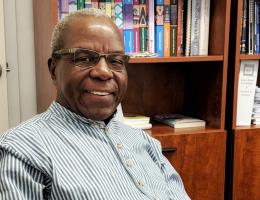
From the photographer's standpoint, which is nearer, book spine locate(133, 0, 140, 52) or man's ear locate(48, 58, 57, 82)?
man's ear locate(48, 58, 57, 82)

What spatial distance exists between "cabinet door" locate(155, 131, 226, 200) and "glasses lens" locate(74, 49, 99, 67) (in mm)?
672

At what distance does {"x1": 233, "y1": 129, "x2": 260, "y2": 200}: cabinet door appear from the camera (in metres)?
1.73

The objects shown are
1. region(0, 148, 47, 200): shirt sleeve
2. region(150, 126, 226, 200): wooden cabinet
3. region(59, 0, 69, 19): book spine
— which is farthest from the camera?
region(150, 126, 226, 200): wooden cabinet

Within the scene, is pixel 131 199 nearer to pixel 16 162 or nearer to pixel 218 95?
pixel 16 162

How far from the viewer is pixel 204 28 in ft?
5.73

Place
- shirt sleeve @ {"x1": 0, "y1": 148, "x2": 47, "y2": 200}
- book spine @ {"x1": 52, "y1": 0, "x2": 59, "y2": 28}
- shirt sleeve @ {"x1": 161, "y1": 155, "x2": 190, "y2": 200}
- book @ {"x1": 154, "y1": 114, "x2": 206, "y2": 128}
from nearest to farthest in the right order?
shirt sleeve @ {"x1": 0, "y1": 148, "x2": 47, "y2": 200} → shirt sleeve @ {"x1": 161, "y1": 155, "x2": 190, "y2": 200} → book spine @ {"x1": 52, "y1": 0, "x2": 59, "y2": 28} → book @ {"x1": 154, "y1": 114, "x2": 206, "y2": 128}

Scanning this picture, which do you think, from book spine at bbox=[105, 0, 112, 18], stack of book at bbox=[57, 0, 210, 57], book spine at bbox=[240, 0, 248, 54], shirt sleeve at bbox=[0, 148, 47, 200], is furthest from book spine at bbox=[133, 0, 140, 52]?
shirt sleeve at bbox=[0, 148, 47, 200]

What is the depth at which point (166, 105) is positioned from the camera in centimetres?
203

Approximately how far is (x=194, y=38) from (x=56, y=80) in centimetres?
82

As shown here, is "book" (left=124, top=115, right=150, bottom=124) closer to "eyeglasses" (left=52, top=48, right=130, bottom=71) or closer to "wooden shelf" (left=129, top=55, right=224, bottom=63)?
"wooden shelf" (left=129, top=55, right=224, bottom=63)

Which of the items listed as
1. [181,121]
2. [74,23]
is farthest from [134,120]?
[74,23]

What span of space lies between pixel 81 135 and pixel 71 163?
0.11 m

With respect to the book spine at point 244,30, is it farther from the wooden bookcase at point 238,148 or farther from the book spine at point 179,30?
the book spine at point 179,30

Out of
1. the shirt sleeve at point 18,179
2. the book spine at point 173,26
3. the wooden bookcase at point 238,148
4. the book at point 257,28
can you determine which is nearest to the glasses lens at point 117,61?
the shirt sleeve at point 18,179
